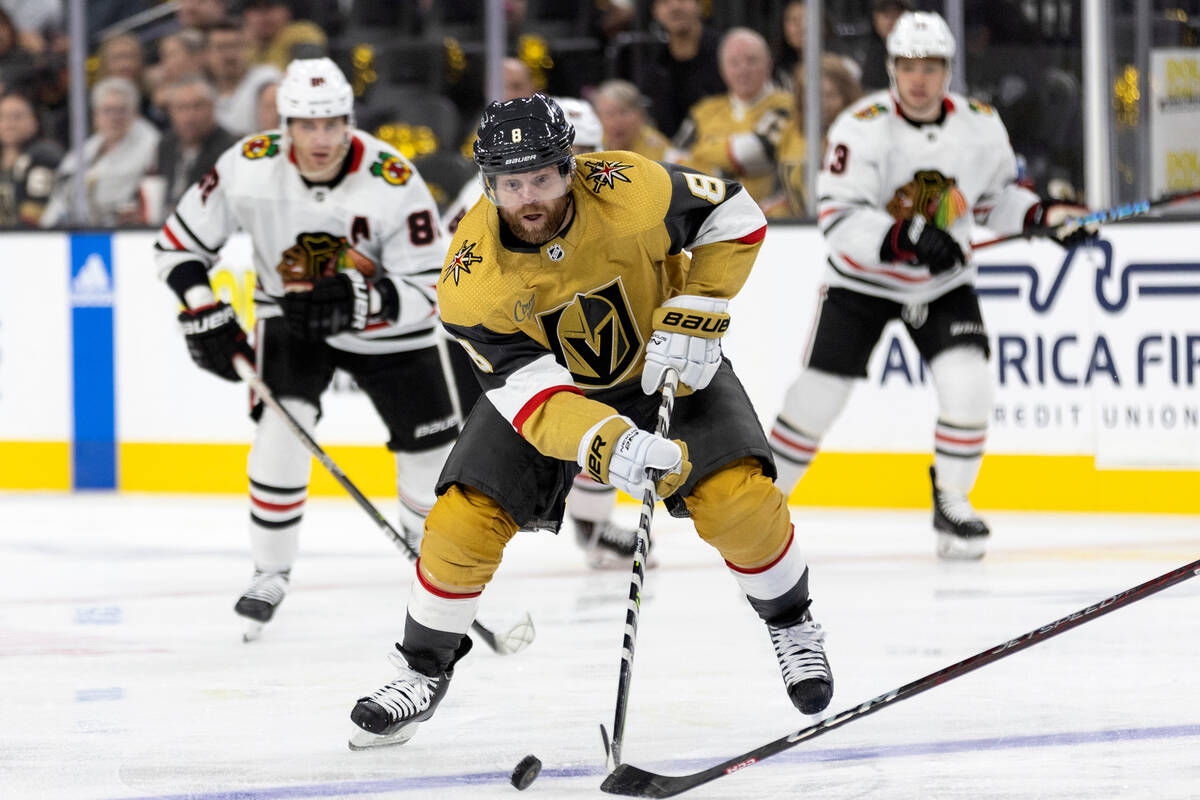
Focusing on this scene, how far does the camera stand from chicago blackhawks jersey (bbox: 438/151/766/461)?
2.63 metres

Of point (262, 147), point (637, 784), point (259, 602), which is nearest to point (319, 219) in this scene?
point (262, 147)

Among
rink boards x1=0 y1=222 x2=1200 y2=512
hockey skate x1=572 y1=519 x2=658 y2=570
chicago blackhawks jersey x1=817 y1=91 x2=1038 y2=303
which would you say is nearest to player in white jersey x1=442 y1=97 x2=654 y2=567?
hockey skate x1=572 y1=519 x2=658 y2=570

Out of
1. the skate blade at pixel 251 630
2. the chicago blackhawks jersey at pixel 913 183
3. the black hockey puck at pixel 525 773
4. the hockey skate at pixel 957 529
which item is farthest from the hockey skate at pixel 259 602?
the hockey skate at pixel 957 529

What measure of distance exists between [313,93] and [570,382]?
1.24 m

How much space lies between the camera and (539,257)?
104 inches

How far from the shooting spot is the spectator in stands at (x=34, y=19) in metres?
6.52

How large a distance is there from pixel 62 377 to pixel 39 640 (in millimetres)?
2677

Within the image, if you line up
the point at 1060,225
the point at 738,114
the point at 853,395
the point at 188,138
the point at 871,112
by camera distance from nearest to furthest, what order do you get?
the point at 1060,225 → the point at 871,112 → the point at 853,395 → the point at 738,114 → the point at 188,138

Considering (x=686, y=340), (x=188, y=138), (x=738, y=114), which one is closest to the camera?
(x=686, y=340)

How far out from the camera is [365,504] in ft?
12.0

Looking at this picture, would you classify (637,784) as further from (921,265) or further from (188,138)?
(188,138)

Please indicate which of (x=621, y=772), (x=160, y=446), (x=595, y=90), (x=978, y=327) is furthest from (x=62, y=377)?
(x=621, y=772)

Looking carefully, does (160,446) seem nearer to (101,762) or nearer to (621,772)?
(101,762)

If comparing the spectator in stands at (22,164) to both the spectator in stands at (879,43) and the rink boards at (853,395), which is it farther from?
the spectator in stands at (879,43)
